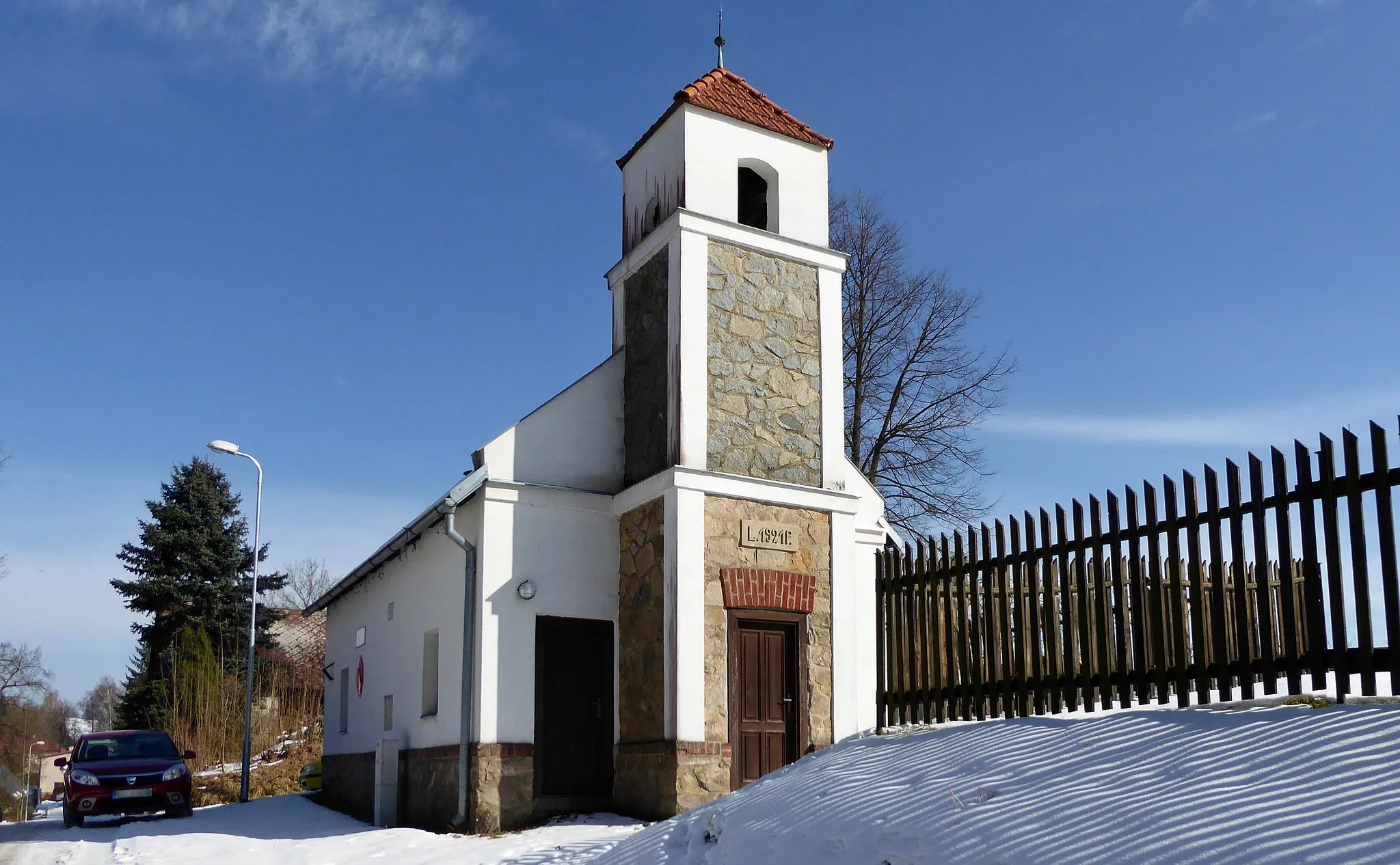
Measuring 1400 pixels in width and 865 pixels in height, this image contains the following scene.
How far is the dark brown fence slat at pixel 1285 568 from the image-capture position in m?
6.82

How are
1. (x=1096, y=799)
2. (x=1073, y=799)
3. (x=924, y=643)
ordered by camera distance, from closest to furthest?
(x=1096, y=799) → (x=1073, y=799) → (x=924, y=643)

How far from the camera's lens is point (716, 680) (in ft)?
41.6

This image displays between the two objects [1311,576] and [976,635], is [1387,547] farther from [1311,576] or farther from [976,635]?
[976,635]

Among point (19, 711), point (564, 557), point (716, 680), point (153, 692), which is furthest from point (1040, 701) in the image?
point (19, 711)

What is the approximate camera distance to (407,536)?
1550 centimetres

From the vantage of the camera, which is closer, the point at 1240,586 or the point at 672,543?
the point at 1240,586

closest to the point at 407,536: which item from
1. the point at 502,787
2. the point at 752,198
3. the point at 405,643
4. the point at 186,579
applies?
the point at 405,643

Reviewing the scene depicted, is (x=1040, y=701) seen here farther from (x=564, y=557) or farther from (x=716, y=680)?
(x=564, y=557)

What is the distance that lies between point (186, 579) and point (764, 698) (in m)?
30.9

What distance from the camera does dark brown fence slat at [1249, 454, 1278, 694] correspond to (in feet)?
23.1

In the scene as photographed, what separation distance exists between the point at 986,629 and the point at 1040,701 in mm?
832

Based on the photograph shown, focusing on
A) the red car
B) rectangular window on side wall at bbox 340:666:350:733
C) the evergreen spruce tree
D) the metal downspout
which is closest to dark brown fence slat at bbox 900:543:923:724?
the metal downspout

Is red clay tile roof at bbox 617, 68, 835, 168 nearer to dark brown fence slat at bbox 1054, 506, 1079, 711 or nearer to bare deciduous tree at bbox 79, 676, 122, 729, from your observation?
dark brown fence slat at bbox 1054, 506, 1079, 711

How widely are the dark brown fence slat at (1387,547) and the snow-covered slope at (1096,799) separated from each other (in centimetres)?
50
